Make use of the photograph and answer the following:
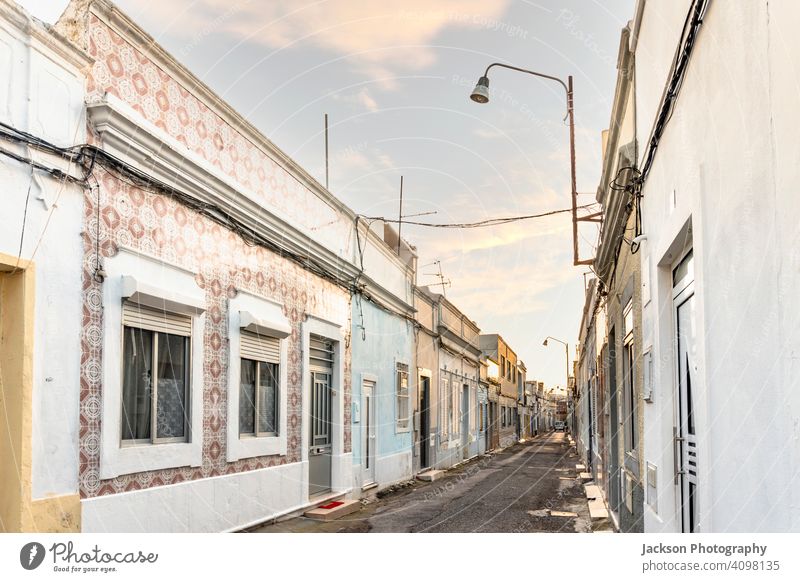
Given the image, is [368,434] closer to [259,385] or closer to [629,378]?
[259,385]

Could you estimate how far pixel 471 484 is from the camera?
13.1m

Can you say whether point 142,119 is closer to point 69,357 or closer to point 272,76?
point 272,76

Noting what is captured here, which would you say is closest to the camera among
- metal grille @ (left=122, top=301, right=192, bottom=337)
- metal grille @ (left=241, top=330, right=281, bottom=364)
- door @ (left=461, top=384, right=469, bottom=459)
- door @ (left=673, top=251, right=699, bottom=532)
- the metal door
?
door @ (left=673, top=251, right=699, bottom=532)

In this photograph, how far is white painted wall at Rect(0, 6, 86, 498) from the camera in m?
4.02

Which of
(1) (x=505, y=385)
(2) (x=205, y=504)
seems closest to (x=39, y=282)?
(2) (x=205, y=504)

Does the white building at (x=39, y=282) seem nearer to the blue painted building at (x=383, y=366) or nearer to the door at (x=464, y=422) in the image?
the blue painted building at (x=383, y=366)

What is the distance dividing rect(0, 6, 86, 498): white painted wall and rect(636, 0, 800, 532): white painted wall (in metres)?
3.44

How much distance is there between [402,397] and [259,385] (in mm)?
6565

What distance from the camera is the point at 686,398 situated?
14.6 feet

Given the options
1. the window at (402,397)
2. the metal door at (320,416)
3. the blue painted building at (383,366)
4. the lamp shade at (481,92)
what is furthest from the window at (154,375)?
the window at (402,397)

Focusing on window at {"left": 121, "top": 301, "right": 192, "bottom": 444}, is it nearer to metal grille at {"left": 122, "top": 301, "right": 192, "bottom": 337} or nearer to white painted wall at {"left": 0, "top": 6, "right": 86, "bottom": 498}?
metal grille at {"left": 122, "top": 301, "right": 192, "bottom": 337}

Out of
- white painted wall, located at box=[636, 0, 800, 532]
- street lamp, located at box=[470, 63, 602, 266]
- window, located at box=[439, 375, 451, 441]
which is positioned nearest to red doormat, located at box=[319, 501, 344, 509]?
street lamp, located at box=[470, 63, 602, 266]

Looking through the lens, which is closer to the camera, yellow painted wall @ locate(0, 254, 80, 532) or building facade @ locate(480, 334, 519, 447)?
yellow painted wall @ locate(0, 254, 80, 532)

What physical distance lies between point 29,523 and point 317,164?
6594 millimetres
